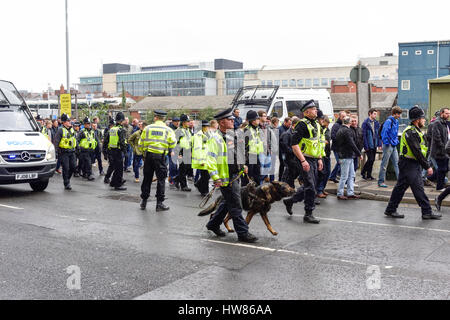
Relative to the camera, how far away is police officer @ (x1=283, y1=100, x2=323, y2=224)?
8789 mm

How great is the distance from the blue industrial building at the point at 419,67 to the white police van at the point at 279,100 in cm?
5101

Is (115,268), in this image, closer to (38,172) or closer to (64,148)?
(38,172)

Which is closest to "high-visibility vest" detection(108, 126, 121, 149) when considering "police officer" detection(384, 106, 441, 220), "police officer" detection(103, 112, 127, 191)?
"police officer" detection(103, 112, 127, 191)

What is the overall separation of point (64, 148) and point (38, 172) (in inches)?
57.0

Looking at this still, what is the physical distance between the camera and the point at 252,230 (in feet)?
26.9

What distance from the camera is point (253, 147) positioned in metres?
11.5

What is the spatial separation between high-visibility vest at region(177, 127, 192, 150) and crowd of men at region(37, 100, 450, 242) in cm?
3

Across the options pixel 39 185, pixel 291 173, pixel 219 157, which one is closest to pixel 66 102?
pixel 39 185

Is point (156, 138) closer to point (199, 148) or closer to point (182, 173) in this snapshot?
point (199, 148)

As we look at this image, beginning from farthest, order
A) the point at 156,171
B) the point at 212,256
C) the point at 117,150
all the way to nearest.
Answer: the point at 117,150 < the point at 156,171 < the point at 212,256

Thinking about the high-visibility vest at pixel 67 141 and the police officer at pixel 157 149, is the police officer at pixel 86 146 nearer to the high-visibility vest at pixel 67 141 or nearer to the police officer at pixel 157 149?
the high-visibility vest at pixel 67 141

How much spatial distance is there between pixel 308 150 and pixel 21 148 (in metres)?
6.67

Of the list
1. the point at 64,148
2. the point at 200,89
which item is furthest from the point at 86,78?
the point at 64,148
